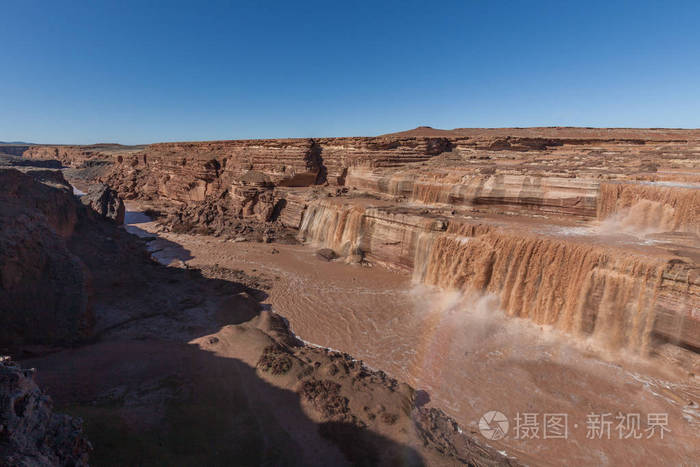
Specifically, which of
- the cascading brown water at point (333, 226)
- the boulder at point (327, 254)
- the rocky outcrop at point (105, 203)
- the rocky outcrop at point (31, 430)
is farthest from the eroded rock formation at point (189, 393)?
the rocky outcrop at point (105, 203)

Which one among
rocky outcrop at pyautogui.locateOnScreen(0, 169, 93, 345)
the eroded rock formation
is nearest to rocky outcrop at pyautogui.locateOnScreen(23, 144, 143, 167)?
rocky outcrop at pyautogui.locateOnScreen(0, 169, 93, 345)

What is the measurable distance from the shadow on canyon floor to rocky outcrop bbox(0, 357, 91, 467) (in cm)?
66

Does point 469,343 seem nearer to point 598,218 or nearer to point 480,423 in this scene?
point 480,423

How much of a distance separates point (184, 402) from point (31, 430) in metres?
2.60

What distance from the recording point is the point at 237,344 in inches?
288

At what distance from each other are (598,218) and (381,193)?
10.3 meters

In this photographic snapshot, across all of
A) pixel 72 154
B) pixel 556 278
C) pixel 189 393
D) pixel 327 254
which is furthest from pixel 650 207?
pixel 72 154

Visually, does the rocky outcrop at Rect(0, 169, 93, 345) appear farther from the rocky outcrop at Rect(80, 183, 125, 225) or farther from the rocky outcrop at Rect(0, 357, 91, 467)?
the rocky outcrop at Rect(80, 183, 125, 225)

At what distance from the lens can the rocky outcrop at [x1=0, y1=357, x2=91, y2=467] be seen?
2.50m

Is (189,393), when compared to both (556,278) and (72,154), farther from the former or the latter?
(72,154)

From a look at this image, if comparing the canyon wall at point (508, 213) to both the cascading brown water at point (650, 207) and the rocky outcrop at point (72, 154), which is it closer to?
the cascading brown water at point (650, 207)

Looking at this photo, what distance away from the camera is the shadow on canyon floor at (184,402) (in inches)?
168

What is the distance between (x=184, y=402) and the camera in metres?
5.21

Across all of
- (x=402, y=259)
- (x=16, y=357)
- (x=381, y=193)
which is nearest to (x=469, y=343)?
(x=402, y=259)
